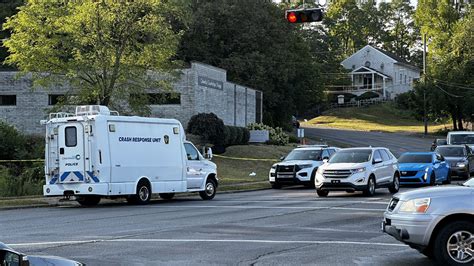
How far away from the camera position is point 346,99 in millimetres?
105625

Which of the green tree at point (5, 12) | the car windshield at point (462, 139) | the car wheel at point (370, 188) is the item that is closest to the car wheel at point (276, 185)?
the car wheel at point (370, 188)

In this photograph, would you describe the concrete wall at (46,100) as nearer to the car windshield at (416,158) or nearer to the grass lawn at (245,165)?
the grass lawn at (245,165)

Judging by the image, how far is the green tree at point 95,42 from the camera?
3133cm

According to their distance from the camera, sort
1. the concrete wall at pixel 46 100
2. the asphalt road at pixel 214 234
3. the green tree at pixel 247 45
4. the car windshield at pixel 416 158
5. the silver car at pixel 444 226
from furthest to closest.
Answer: the green tree at pixel 247 45 < the concrete wall at pixel 46 100 < the car windshield at pixel 416 158 < the asphalt road at pixel 214 234 < the silver car at pixel 444 226

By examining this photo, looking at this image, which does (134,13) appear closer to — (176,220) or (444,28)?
(176,220)

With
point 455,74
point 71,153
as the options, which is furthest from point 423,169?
point 455,74

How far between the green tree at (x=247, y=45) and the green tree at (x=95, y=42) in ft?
107

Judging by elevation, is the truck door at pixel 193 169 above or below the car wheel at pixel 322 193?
above

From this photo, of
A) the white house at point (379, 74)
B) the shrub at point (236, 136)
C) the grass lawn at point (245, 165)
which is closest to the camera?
the grass lawn at point (245, 165)

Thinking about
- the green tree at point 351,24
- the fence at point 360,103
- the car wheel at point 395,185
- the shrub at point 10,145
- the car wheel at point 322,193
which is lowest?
the car wheel at point 322,193

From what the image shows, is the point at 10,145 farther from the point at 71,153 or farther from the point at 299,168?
the point at 299,168

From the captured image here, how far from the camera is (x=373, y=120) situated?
92188mm

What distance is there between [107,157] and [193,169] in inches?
155

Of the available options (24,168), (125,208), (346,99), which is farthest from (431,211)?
(346,99)
